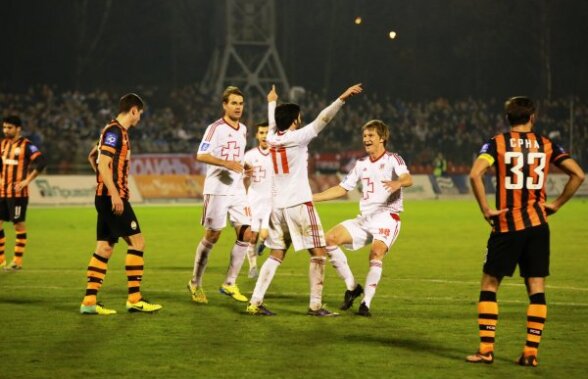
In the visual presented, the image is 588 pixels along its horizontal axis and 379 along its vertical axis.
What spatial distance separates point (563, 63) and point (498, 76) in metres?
4.15

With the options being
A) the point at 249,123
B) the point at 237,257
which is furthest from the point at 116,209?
the point at 249,123

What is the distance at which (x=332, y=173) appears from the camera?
45.7 m

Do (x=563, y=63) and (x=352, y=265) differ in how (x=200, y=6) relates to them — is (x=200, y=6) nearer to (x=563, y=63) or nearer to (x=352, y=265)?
(x=563, y=63)

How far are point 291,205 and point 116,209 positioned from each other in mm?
1890

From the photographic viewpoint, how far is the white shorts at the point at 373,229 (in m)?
11.4

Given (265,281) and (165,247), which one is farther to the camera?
(165,247)

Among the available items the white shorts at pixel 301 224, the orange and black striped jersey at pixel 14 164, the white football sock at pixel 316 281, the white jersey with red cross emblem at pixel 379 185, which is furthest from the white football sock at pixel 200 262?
the orange and black striped jersey at pixel 14 164

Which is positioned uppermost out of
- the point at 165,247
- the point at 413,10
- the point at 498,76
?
the point at 413,10

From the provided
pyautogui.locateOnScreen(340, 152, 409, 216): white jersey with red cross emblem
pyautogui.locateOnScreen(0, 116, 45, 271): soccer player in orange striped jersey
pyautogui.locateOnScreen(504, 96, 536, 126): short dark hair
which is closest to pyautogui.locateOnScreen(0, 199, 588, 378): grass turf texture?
pyautogui.locateOnScreen(0, 116, 45, 271): soccer player in orange striped jersey

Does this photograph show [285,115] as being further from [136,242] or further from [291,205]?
[136,242]

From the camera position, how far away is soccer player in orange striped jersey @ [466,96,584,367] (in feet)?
26.4

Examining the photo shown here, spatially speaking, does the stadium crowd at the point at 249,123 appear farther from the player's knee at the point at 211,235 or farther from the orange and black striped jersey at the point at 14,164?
the player's knee at the point at 211,235

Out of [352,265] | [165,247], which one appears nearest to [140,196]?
[165,247]

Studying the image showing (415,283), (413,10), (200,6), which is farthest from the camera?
(413,10)
